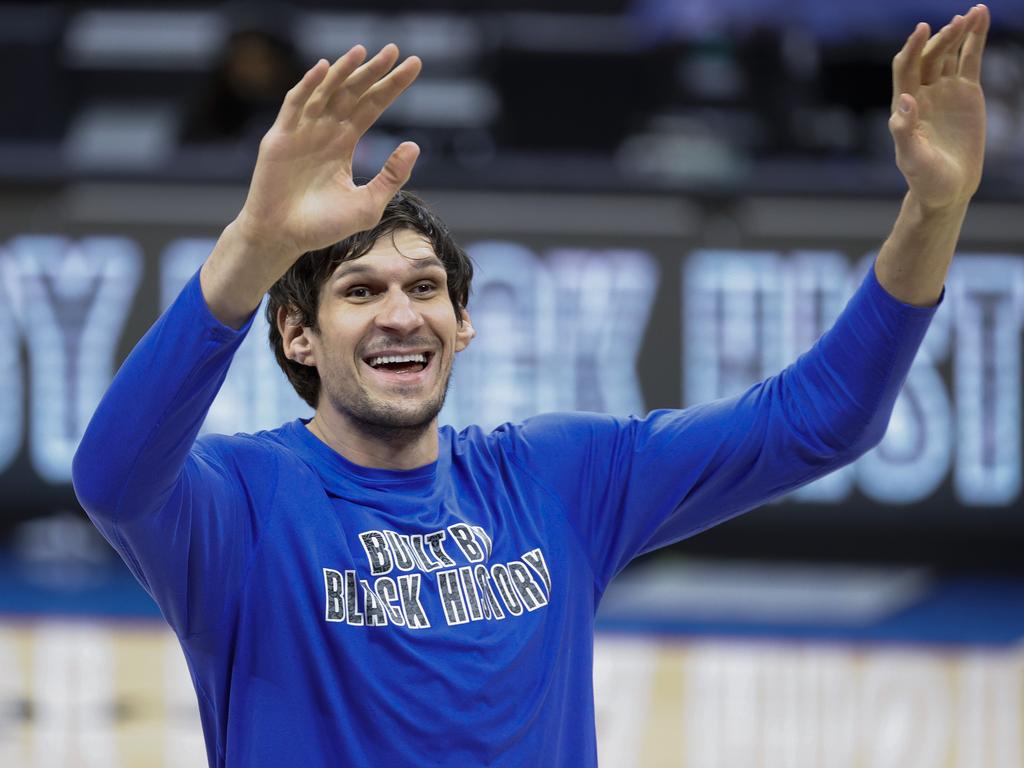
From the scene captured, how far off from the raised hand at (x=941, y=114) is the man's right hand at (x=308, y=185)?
0.80m

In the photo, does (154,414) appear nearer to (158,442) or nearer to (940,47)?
(158,442)

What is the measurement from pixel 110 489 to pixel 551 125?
24.8 feet

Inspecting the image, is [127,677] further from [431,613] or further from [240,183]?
[431,613]

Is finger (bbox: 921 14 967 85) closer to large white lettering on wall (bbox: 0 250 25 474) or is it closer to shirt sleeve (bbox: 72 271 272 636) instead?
shirt sleeve (bbox: 72 271 272 636)

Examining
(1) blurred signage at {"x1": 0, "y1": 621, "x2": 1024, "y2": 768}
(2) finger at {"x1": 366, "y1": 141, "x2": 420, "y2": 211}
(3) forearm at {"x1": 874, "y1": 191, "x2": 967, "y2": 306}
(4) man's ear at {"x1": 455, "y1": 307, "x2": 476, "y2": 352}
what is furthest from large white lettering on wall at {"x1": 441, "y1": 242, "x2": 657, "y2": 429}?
(2) finger at {"x1": 366, "y1": 141, "x2": 420, "y2": 211}

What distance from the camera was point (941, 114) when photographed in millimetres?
2625

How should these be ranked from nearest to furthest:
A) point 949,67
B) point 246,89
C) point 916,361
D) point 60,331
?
point 949,67
point 916,361
point 60,331
point 246,89

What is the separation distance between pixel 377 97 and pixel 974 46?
0.94 m

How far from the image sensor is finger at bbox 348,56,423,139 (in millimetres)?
2229

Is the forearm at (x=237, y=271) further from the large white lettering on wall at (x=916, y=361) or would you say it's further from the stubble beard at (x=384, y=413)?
the large white lettering on wall at (x=916, y=361)

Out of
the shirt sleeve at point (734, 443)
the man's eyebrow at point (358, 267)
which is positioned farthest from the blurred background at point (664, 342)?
the man's eyebrow at point (358, 267)

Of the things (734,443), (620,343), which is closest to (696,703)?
(620,343)

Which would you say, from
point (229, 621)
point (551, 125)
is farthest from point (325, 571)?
point (551, 125)

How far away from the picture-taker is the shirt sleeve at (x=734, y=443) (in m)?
2.64
